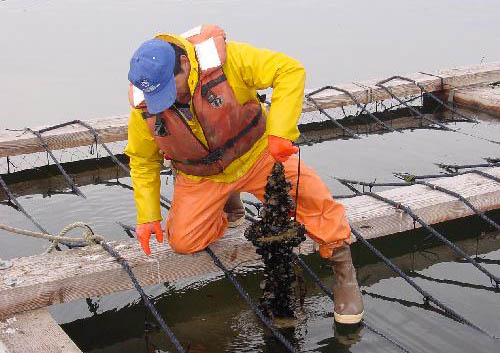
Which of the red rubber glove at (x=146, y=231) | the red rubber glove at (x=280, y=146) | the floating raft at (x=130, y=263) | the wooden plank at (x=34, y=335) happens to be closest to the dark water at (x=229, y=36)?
the floating raft at (x=130, y=263)

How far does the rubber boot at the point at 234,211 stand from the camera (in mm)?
4590

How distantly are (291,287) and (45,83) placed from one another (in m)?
7.96

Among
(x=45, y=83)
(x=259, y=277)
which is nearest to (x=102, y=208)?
(x=259, y=277)

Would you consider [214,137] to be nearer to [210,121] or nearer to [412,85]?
[210,121]

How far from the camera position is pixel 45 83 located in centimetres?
1052

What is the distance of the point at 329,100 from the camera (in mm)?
7945

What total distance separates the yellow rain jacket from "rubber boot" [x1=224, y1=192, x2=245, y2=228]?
1.75 ft

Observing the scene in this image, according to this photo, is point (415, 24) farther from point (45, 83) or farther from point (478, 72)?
point (45, 83)

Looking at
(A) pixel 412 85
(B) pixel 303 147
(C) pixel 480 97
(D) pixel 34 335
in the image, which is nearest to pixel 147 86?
(D) pixel 34 335

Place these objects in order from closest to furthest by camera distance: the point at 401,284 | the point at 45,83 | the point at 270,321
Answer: the point at 270,321 < the point at 401,284 < the point at 45,83

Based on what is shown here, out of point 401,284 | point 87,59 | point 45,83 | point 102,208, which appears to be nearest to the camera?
point 401,284

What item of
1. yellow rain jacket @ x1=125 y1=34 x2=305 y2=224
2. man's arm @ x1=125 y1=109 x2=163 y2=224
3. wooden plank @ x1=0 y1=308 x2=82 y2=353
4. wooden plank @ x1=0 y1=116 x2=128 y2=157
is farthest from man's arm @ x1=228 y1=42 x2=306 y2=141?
wooden plank @ x1=0 y1=116 x2=128 y2=157

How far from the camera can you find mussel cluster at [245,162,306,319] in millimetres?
3453

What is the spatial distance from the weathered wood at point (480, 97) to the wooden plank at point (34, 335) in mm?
6367
